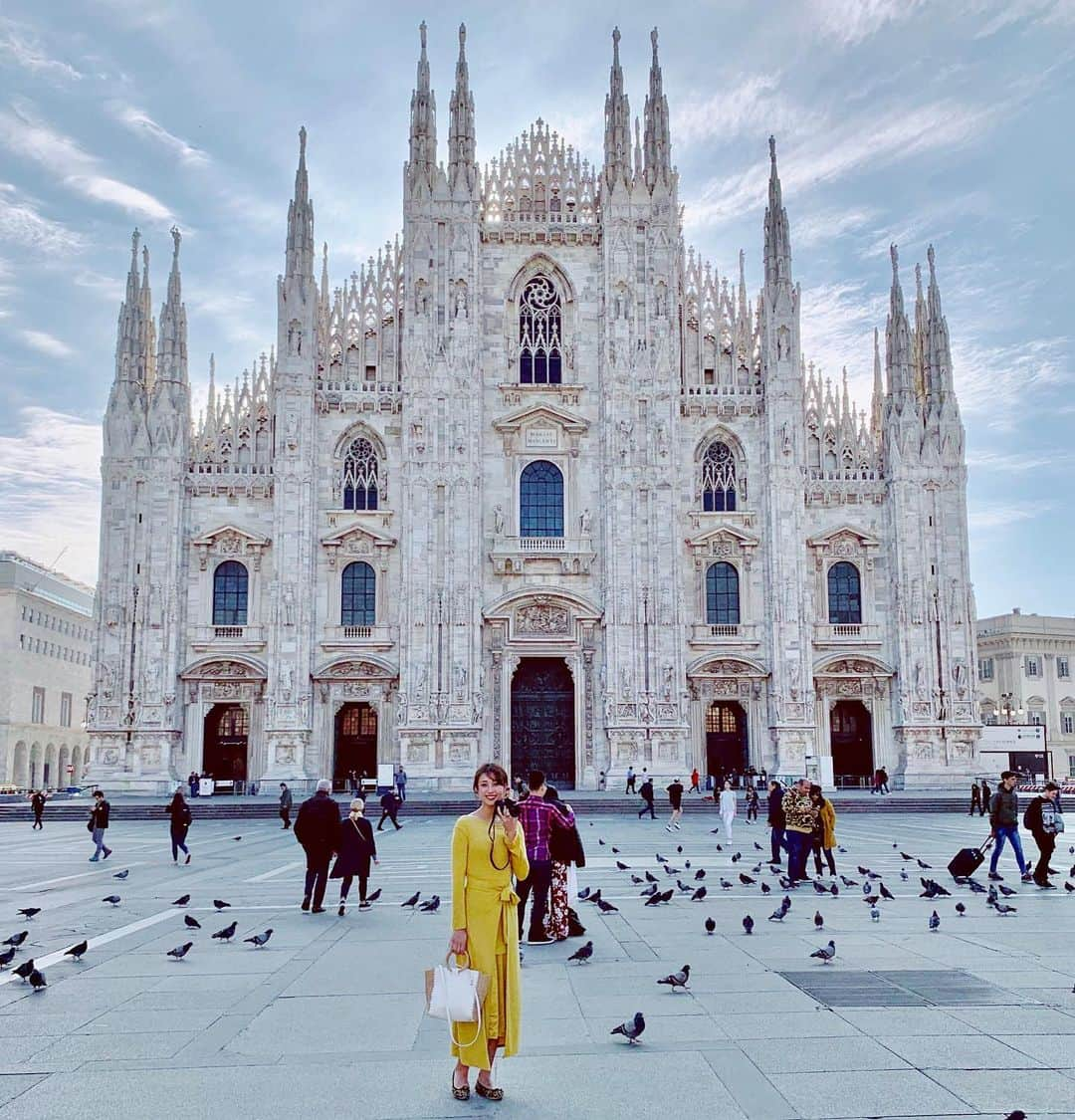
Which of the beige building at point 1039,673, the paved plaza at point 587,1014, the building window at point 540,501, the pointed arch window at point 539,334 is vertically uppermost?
the pointed arch window at point 539,334

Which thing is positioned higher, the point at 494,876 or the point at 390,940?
the point at 494,876

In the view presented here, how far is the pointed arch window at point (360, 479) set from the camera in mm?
45156

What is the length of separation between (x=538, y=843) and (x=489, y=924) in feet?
16.3

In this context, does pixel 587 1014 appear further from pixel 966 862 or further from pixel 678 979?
pixel 966 862

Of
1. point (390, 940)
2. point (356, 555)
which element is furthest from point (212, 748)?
point (390, 940)

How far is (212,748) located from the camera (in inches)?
1737

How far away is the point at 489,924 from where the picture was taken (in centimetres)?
684

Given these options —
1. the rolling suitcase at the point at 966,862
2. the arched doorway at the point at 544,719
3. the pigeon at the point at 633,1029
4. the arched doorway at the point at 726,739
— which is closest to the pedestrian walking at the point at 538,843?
the pigeon at the point at 633,1029

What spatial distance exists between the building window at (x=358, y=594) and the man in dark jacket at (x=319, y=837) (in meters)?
30.3

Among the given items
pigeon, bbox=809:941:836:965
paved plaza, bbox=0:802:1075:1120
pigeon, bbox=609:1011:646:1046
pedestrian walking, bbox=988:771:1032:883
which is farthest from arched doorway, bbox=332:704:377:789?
pigeon, bbox=609:1011:646:1046

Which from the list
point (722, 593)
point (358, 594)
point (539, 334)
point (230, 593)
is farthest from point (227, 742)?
point (539, 334)

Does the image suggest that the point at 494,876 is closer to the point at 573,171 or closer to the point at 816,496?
the point at 816,496

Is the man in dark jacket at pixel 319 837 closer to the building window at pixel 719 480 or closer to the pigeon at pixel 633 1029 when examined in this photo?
the pigeon at pixel 633 1029

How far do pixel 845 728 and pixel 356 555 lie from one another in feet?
62.2
